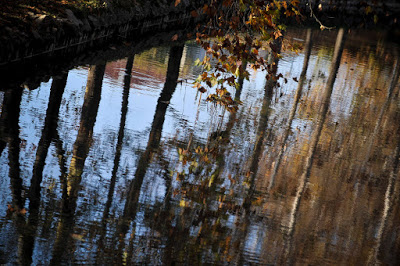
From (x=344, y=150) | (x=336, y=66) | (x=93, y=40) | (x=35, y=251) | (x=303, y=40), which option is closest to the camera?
(x=35, y=251)

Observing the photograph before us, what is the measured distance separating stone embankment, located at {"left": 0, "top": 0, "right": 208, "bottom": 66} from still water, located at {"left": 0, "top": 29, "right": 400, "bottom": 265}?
0.87 m

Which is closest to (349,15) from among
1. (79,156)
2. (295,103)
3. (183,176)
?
(295,103)

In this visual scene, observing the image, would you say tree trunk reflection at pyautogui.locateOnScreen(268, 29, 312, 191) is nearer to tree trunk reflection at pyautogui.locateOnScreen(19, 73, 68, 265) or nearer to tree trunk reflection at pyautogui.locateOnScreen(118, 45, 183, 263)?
tree trunk reflection at pyautogui.locateOnScreen(118, 45, 183, 263)

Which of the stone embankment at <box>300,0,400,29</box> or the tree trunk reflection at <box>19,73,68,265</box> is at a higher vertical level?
the stone embankment at <box>300,0,400,29</box>

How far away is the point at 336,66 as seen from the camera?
650 inches

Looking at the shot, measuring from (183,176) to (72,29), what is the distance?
6808mm

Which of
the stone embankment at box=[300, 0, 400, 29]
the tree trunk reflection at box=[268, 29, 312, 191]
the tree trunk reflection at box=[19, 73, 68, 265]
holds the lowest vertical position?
the tree trunk reflection at box=[19, 73, 68, 265]

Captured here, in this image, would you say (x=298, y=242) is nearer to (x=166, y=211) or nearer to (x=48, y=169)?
(x=166, y=211)

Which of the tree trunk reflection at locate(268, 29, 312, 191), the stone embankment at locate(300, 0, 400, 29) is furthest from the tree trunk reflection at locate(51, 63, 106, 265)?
the stone embankment at locate(300, 0, 400, 29)

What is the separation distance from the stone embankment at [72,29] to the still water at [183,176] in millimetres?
875

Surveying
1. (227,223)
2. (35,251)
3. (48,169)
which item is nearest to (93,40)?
(48,169)

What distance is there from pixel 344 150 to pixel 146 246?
194 inches

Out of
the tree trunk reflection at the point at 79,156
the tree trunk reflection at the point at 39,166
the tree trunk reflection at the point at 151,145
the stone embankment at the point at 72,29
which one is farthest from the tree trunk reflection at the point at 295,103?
the stone embankment at the point at 72,29

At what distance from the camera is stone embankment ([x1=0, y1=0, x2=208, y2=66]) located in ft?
32.4
